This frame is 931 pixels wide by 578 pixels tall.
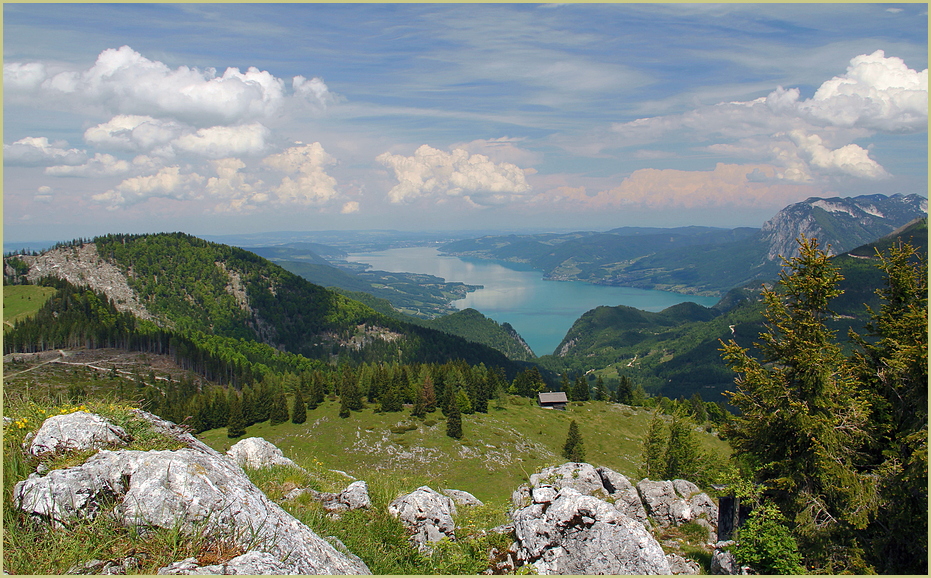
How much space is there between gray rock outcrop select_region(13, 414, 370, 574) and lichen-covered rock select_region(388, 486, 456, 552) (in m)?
4.89

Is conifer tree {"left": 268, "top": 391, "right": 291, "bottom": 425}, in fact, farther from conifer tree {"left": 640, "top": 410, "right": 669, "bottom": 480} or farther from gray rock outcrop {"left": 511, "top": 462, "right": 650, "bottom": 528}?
gray rock outcrop {"left": 511, "top": 462, "right": 650, "bottom": 528}

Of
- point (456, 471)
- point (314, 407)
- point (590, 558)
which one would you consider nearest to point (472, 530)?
point (590, 558)

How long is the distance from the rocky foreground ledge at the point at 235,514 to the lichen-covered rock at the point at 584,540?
23mm

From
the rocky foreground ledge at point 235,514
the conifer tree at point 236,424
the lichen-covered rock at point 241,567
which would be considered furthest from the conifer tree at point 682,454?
the conifer tree at point 236,424

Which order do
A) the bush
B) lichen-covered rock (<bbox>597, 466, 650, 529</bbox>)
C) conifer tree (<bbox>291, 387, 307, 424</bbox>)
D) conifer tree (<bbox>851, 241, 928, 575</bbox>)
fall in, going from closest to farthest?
the bush → conifer tree (<bbox>851, 241, 928, 575</bbox>) → lichen-covered rock (<bbox>597, 466, 650, 529</bbox>) → conifer tree (<bbox>291, 387, 307, 424</bbox>)

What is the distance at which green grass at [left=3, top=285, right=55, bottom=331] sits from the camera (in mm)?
139375

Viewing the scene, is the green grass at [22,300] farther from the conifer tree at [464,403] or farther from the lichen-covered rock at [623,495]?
the lichen-covered rock at [623,495]

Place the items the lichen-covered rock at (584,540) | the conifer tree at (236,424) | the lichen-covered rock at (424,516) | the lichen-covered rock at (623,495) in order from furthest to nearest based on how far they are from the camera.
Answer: the conifer tree at (236,424)
the lichen-covered rock at (623,495)
the lichen-covered rock at (424,516)
the lichen-covered rock at (584,540)

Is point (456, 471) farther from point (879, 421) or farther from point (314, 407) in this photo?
point (879, 421)

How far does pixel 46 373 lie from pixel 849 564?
128 m

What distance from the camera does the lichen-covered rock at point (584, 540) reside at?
10.9 meters

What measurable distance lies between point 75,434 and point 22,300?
19668 cm

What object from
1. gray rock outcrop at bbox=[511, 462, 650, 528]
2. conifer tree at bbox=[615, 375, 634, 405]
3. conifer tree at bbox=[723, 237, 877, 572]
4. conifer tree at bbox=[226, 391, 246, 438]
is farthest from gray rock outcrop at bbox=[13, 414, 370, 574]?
conifer tree at bbox=[615, 375, 634, 405]

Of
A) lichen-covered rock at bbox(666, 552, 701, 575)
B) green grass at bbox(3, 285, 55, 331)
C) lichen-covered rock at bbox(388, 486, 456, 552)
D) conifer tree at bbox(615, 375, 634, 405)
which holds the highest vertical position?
lichen-covered rock at bbox(388, 486, 456, 552)
